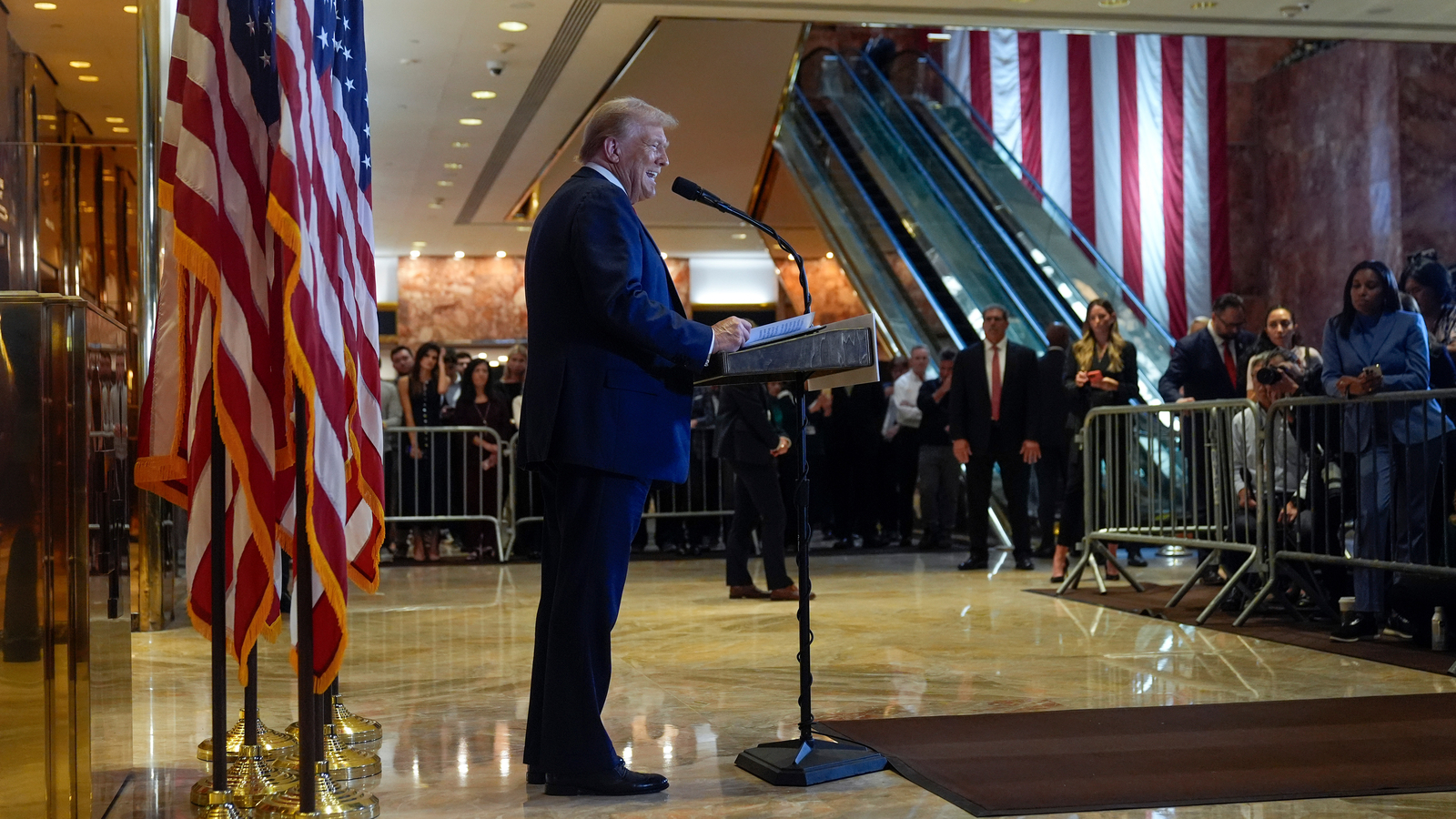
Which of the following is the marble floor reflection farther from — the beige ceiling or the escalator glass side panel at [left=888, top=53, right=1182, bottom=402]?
the escalator glass side panel at [left=888, top=53, right=1182, bottom=402]

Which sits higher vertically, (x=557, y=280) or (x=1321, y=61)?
(x=1321, y=61)

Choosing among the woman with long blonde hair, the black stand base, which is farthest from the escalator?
the black stand base

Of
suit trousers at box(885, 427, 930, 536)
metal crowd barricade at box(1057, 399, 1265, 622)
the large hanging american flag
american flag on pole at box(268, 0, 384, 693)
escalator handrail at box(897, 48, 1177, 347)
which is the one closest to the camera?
american flag on pole at box(268, 0, 384, 693)

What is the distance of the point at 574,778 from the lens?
341 cm

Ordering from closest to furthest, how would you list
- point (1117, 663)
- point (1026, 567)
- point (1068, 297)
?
point (1117, 663) < point (1026, 567) < point (1068, 297)

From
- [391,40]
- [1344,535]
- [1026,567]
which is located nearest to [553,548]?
[1344,535]

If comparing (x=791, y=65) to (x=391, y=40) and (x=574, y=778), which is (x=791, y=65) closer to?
(x=391, y=40)

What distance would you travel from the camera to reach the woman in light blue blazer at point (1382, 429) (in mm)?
5637

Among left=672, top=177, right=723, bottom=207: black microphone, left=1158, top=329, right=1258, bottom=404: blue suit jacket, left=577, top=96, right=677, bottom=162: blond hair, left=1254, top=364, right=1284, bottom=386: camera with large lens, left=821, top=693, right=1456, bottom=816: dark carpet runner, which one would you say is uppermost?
left=577, top=96, right=677, bottom=162: blond hair

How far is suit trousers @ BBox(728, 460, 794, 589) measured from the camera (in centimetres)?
755

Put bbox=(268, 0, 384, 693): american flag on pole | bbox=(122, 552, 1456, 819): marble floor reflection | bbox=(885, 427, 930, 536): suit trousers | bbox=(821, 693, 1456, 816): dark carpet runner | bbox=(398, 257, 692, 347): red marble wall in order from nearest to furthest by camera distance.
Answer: bbox=(268, 0, 384, 693): american flag on pole
bbox=(821, 693, 1456, 816): dark carpet runner
bbox=(122, 552, 1456, 819): marble floor reflection
bbox=(885, 427, 930, 536): suit trousers
bbox=(398, 257, 692, 347): red marble wall

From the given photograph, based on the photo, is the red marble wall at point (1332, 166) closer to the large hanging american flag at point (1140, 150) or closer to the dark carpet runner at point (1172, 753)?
the large hanging american flag at point (1140, 150)

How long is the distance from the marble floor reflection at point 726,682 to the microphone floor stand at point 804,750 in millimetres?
44

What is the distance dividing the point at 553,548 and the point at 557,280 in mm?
700
